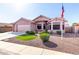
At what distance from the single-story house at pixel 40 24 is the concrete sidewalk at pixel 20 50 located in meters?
0.52

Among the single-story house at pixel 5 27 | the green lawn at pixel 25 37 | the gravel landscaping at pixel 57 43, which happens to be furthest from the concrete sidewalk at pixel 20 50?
the single-story house at pixel 5 27

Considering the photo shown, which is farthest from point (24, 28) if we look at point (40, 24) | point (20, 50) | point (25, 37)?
point (20, 50)

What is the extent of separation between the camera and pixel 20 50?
5113mm

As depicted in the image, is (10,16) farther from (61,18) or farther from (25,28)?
(61,18)

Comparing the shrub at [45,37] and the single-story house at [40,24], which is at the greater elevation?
the single-story house at [40,24]

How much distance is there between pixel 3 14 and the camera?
5223 mm

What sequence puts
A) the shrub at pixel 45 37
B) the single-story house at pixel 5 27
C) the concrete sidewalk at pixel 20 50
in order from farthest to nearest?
the single-story house at pixel 5 27
the shrub at pixel 45 37
the concrete sidewalk at pixel 20 50

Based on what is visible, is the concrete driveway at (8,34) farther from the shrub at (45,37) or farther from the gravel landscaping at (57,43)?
the shrub at (45,37)

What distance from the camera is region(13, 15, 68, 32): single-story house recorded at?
5.24 meters

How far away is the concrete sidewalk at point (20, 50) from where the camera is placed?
5004 mm

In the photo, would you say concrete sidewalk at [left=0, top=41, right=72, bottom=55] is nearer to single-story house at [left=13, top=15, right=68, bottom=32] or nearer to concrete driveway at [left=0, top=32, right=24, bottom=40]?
concrete driveway at [left=0, top=32, right=24, bottom=40]
